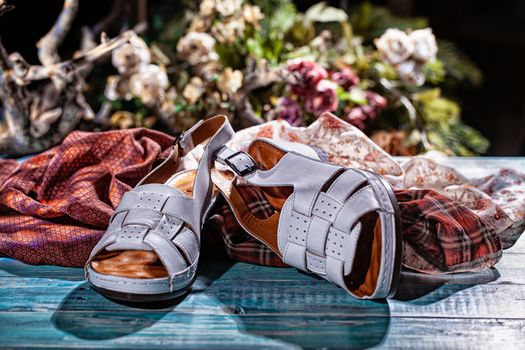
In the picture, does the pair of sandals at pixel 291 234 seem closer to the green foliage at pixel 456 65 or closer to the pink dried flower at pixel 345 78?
the pink dried flower at pixel 345 78

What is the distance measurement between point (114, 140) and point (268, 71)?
512 mm

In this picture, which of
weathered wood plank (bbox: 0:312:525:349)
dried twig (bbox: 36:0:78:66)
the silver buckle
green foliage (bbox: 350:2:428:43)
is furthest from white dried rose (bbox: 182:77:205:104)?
weathered wood plank (bbox: 0:312:525:349)

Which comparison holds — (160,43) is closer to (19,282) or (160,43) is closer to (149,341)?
(19,282)

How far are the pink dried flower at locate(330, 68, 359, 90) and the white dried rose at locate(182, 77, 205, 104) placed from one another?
336mm

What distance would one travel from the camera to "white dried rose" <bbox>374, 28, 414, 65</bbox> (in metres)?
1.49

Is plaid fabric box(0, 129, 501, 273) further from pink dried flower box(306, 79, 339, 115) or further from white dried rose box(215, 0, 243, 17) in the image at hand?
white dried rose box(215, 0, 243, 17)

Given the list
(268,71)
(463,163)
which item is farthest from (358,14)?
(463,163)

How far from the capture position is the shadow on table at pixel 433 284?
2.70 ft

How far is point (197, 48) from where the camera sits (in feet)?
4.96

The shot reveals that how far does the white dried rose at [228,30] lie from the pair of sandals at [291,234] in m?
0.73

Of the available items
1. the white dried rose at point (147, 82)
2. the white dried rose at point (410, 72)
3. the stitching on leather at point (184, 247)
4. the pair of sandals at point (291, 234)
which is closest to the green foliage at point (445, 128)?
the white dried rose at point (410, 72)

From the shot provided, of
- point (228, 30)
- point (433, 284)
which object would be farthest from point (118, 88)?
point (433, 284)

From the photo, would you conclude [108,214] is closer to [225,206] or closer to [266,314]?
[225,206]

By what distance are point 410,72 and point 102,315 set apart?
1.04 metres
